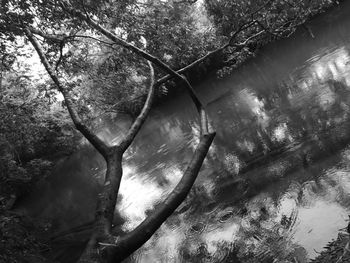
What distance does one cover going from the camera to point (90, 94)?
23.3 metres

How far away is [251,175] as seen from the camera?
38.6 feet

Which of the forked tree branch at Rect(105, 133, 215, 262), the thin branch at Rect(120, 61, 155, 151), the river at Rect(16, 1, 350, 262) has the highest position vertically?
the thin branch at Rect(120, 61, 155, 151)

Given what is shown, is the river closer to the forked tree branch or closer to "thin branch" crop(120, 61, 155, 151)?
the forked tree branch

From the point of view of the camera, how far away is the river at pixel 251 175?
8.41 metres

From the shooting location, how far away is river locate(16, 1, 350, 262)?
331 inches

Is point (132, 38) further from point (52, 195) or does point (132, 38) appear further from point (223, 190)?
point (52, 195)

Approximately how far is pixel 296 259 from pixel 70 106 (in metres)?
5.38

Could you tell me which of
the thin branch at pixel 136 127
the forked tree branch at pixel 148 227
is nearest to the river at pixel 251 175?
the forked tree branch at pixel 148 227

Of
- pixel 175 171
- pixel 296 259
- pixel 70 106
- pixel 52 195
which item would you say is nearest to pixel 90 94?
pixel 52 195

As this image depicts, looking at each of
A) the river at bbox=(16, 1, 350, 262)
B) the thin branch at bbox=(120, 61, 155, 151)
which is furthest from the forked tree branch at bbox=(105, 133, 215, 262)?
the river at bbox=(16, 1, 350, 262)

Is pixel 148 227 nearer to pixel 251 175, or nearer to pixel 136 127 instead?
pixel 136 127

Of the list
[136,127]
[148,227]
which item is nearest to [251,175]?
[136,127]

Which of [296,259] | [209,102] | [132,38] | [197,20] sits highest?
[197,20]

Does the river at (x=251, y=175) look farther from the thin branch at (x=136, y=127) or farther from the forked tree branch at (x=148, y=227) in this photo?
the thin branch at (x=136, y=127)
